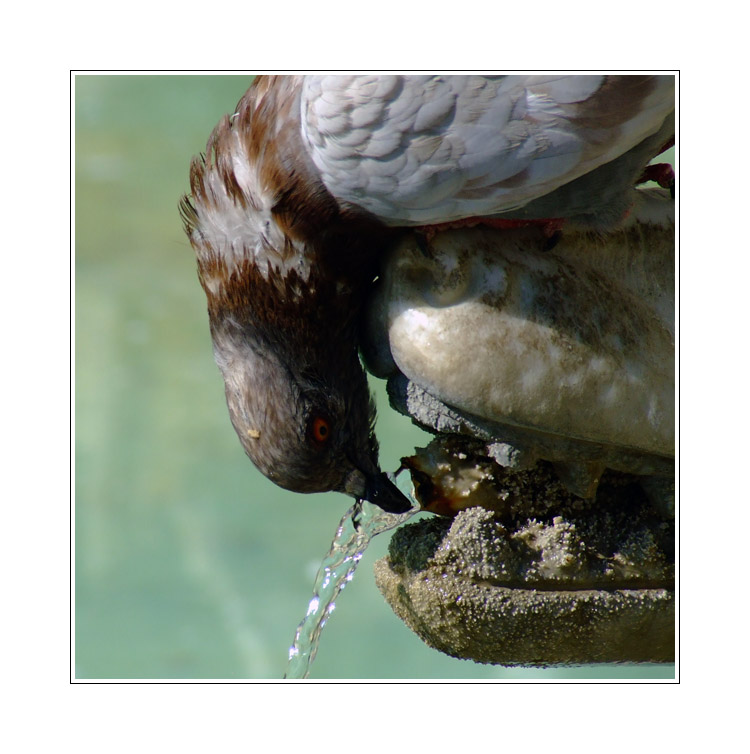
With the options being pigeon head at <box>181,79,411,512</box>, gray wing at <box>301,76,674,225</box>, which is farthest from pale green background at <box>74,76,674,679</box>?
gray wing at <box>301,76,674,225</box>

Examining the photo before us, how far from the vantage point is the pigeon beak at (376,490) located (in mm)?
1561

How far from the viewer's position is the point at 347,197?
1334 millimetres

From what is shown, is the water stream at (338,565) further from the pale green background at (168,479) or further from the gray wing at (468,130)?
the pale green background at (168,479)

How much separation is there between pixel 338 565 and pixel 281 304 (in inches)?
26.0

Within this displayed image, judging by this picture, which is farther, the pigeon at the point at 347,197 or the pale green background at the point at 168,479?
the pale green background at the point at 168,479

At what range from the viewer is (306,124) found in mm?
1307

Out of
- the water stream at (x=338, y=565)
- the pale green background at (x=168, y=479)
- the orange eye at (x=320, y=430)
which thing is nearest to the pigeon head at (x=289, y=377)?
the orange eye at (x=320, y=430)

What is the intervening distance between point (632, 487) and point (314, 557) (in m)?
2.73

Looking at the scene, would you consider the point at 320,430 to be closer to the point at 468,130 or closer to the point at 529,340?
the point at 529,340

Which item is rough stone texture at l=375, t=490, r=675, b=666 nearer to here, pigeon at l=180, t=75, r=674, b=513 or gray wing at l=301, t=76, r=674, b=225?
pigeon at l=180, t=75, r=674, b=513

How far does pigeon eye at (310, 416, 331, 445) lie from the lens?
4.85ft

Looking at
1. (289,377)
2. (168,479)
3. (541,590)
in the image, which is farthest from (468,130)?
(168,479)

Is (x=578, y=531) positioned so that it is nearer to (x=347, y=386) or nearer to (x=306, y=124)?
(x=347, y=386)
